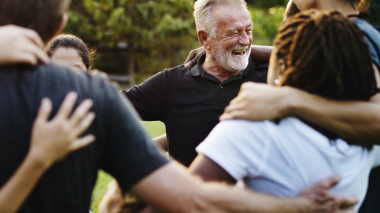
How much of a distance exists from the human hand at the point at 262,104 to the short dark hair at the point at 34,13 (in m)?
0.77

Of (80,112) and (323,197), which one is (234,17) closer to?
(323,197)

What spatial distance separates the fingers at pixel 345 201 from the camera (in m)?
1.41

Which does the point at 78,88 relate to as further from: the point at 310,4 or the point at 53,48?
the point at 53,48

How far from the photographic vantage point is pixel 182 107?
313cm

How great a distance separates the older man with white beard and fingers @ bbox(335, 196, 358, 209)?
5.42 feet

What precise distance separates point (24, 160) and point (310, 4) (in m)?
1.54

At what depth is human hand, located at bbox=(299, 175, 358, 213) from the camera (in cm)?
135

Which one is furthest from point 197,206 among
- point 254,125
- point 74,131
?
point 74,131

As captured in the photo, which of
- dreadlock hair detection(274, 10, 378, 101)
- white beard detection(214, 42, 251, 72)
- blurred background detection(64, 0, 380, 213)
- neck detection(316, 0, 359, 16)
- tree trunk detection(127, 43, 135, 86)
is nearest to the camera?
dreadlock hair detection(274, 10, 378, 101)

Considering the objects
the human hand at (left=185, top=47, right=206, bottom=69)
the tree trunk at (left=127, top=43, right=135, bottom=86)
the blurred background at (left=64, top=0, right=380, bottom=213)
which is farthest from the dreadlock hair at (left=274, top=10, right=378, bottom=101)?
the tree trunk at (left=127, top=43, right=135, bottom=86)

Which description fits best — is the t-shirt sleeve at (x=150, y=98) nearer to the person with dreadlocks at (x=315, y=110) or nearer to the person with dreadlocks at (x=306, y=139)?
the person with dreadlocks at (x=315, y=110)

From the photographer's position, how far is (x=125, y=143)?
130 cm

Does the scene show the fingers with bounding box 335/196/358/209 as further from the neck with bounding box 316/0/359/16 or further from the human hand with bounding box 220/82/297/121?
the neck with bounding box 316/0/359/16

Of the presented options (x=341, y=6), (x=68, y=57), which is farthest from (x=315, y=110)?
(x=68, y=57)
